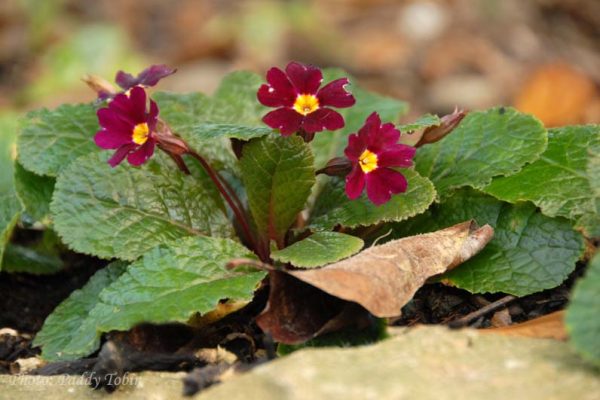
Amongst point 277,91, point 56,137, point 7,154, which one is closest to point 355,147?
point 277,91

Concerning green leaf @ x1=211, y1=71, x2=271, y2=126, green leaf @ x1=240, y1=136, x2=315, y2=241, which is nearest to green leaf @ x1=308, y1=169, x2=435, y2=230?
green leaf @ x1=240, y1=136, x2=315, y2=241

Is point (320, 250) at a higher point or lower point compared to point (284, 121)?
lower

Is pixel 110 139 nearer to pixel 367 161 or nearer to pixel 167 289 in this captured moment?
pixel 167 289

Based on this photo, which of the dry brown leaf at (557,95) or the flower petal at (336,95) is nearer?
the flower petal at (336,95)

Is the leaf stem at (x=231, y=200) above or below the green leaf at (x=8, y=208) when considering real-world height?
above

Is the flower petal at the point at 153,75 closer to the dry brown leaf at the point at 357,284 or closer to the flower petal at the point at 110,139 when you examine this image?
the flower petal at the point at 110,139

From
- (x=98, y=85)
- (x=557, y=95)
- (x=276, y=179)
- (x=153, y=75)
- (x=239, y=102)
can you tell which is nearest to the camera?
(x=276, y=179)

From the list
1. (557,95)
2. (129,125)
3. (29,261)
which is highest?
(129,125)

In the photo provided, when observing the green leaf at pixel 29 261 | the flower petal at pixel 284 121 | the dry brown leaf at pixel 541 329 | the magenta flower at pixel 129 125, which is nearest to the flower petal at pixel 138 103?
the magenta flower at pixel 129 125
